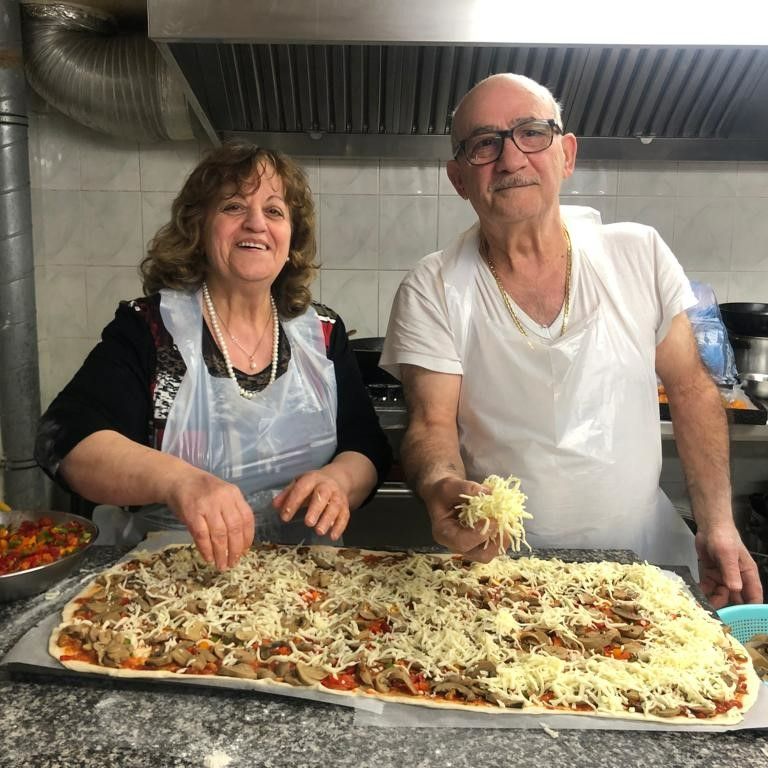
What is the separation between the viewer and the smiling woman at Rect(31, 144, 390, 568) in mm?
1886

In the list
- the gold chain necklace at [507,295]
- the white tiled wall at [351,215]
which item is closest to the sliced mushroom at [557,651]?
the gold chain necklace at [507,295]

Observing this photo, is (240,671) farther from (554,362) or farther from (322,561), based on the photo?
(554,362)

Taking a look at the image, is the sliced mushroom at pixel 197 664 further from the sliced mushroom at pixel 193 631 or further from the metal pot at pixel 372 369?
the metal pot at pixel 372 369

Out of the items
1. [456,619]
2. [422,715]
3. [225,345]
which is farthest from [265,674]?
[225,345]

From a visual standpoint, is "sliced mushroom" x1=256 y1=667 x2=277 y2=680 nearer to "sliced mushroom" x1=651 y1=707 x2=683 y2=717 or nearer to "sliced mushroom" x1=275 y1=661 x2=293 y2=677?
"sliced mushroom" x1=275 y1=661 x2=293 y2=677

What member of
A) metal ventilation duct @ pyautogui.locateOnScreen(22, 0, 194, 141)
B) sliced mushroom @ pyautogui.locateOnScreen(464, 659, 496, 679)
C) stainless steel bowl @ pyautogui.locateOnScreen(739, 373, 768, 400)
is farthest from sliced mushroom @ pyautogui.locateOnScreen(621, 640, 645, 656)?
metal ventilation duct @ pyautogui.locateOnScreen(22, 0, 194, 141)

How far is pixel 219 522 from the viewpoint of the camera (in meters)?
1.47

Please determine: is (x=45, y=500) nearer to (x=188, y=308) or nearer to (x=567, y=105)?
(x=188, y=308)

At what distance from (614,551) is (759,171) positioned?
9.02 ft

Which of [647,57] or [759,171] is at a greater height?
[647,57]

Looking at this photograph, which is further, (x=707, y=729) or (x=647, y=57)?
(x=647, y=57)

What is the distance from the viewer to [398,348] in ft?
6.79

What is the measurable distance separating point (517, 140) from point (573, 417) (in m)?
0.72

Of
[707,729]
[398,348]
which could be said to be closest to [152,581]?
[398,348]
